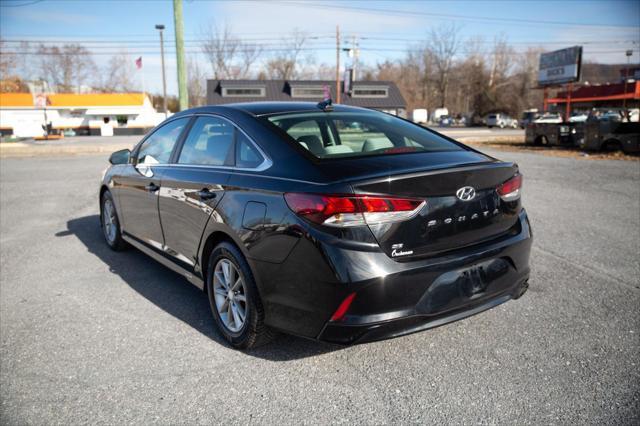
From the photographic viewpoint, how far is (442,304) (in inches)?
99.4

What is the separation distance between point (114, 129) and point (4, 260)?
5217cm

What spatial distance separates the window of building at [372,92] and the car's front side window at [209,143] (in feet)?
193

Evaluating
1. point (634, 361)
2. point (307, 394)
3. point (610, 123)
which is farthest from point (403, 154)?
point (610, 123)

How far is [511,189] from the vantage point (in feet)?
9.55

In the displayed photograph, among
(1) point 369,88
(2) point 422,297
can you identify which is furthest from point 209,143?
(1) point 369,88

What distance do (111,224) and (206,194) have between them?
2791mm

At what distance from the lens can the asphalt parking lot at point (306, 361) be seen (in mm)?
2424

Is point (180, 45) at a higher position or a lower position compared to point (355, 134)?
higher

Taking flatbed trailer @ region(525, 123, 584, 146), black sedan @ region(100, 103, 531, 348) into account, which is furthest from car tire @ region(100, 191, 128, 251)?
flatbed trailer @ region(525, 123, 584, 146)

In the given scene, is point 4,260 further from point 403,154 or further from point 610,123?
point 610,123

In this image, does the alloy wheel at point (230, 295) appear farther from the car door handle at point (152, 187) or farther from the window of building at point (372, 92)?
the window of building at point (372, 92)

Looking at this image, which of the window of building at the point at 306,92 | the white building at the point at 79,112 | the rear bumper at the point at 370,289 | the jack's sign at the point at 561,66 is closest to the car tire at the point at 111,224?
the rear bumper at the point at 370,289

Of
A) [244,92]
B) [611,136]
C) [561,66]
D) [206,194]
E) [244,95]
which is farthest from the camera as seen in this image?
[244,95]

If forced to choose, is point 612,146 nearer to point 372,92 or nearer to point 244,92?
point 244,92
